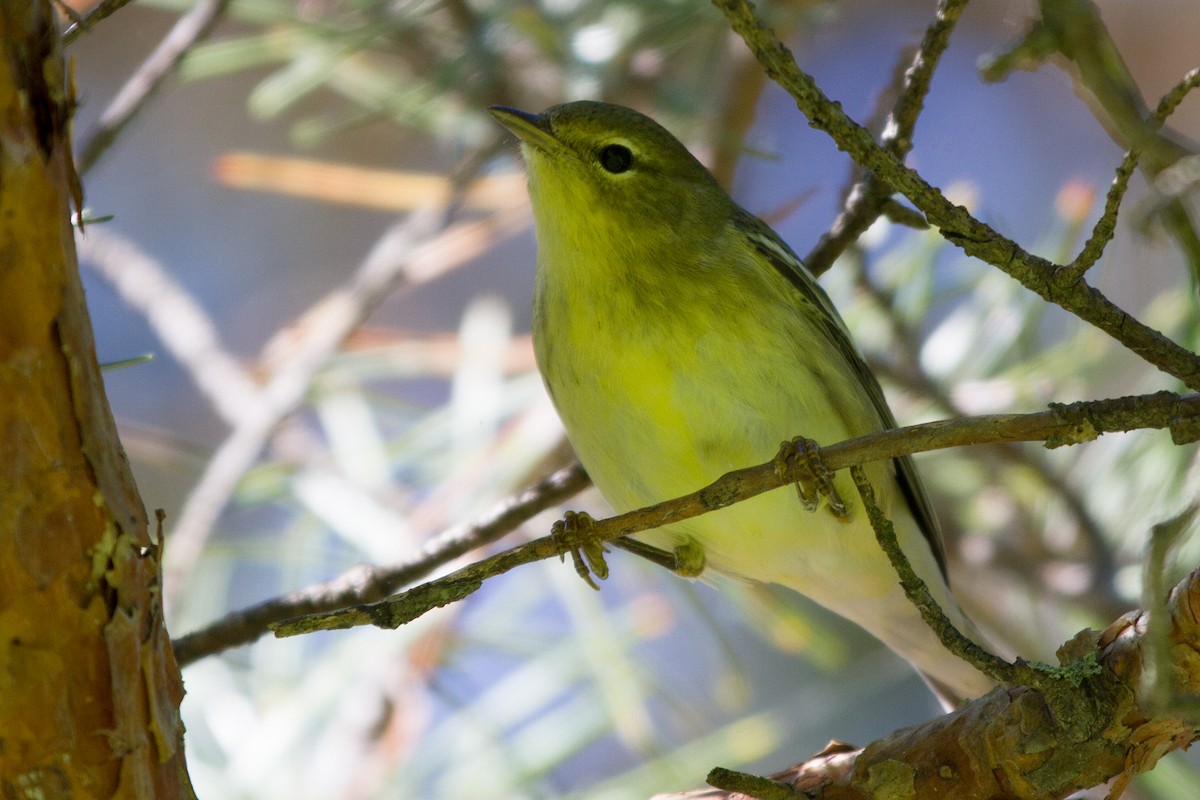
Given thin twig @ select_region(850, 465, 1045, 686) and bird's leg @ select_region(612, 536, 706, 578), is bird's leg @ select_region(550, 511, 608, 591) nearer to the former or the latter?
bird's leg @ select_region(612, 536, 706, 578)

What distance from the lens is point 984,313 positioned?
3598 mm

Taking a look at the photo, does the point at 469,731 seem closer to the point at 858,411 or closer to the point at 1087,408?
the point at 858,411

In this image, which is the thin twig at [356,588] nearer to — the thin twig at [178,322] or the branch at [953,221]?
the thin twig at [178,322]

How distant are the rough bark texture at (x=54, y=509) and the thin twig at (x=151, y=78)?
1.44 m

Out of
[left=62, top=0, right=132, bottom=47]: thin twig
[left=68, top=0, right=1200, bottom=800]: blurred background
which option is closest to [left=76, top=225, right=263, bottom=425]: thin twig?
[left=68, top=0, right=1200, bottom=800]: blurred background

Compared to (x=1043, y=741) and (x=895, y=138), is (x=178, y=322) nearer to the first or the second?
(x=895, y=138)

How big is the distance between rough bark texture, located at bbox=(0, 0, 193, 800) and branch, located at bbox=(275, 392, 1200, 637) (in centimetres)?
25

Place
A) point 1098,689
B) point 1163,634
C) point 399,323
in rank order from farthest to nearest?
point 399,323
point 1098,689
point 1163,634

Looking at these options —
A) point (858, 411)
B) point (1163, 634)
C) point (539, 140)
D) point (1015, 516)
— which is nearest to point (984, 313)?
point (1015, 516)

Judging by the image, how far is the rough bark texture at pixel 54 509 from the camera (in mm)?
1194

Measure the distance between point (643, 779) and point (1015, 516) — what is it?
133cm

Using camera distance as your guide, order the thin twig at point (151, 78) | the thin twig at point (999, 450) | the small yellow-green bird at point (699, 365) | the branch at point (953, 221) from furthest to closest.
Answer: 1. the thin twig at point (999, 450)
2. the thin twig at point (151, 78)
3. the small yellow-green bird at point (699, 365)
4. the branch at point (953, 221)

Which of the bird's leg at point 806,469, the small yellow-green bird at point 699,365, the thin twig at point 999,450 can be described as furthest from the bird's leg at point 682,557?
the thin twig at point 999,450

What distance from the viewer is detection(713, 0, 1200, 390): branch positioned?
1403mm
